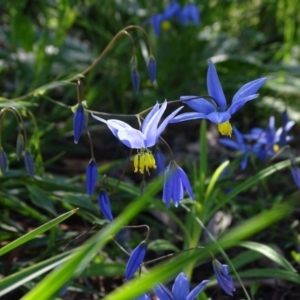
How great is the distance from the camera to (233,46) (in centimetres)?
438

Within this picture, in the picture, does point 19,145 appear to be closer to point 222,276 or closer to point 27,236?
point 27,236

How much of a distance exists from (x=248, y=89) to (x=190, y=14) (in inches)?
81.1

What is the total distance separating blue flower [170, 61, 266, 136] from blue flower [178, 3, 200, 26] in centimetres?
193

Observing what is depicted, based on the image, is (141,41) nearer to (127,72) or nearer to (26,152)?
(127,72)

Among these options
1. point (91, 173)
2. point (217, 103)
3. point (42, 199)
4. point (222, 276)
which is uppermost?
point (217, 103)

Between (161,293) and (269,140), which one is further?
(269,140)

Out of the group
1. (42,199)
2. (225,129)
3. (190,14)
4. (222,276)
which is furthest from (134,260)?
(190,14)

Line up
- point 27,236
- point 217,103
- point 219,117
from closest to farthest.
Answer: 1. point 27,236
2. point 219,117
3. point 217,103

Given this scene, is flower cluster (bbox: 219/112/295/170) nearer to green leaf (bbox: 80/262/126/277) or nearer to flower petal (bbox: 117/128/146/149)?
green leaf (bbox: 80/262/126/277)

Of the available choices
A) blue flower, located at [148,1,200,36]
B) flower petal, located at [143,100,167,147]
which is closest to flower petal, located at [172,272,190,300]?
flower petal, located at [143,100,167,147]

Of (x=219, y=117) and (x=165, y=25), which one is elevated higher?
(x=219, y=117)

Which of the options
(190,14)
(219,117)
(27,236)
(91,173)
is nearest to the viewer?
(27,236)

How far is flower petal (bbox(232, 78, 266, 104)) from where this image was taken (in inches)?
73.9

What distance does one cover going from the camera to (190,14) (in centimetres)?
385
